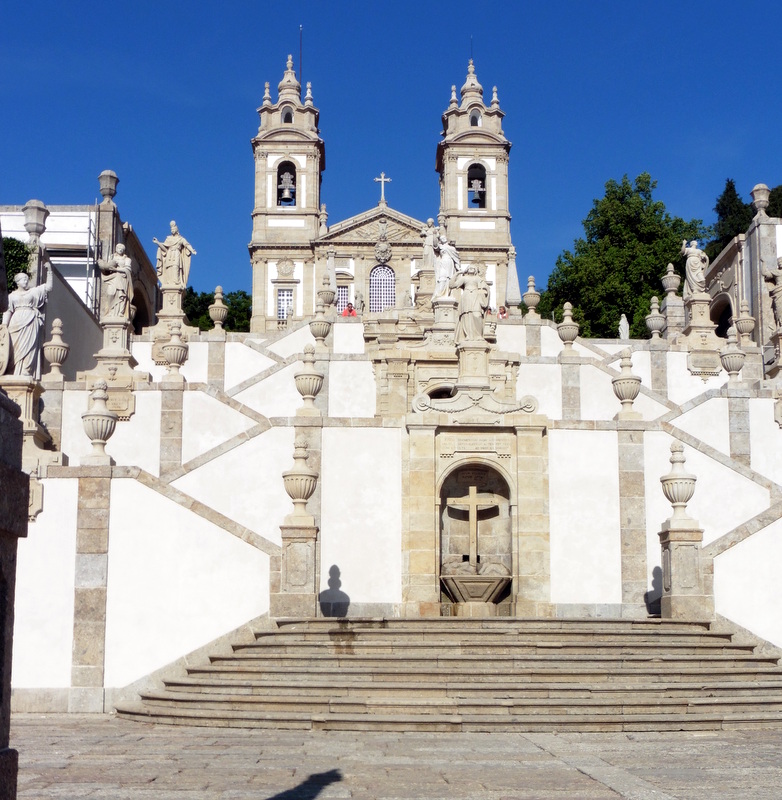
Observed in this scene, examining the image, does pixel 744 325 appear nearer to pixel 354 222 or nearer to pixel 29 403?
pixel 29 403

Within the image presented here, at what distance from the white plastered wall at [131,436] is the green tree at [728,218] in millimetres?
38337

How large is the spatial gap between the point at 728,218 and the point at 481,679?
47171 millimetres

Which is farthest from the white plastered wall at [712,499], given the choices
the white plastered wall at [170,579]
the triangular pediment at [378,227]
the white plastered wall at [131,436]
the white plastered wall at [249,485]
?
the triangular pediment at [378,227]

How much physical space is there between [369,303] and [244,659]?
4505 cm

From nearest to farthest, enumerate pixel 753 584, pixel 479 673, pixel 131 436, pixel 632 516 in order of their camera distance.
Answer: pixel 479 673 → pixel 753 584 → pixel 632 516 → pixel 131 436

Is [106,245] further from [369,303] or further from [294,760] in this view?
[294,760]

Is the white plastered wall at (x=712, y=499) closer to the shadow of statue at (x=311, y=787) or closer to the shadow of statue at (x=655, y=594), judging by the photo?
the shadow of statue at (x=655, y=594)

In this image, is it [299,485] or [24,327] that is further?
[24,327]

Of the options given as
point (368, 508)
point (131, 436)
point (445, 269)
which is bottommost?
point (368, 508)

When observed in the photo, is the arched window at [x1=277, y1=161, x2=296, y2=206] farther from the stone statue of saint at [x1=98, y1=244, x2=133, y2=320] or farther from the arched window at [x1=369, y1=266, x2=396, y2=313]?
the stone statue of saint at [x1=98, y1=244, x2=133, y2=320]

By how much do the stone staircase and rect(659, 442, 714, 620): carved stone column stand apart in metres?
0.66

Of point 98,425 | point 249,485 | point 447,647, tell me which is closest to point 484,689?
point 447,647

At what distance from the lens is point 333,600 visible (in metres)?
18.0

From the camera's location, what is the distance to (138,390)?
71.9 feet
